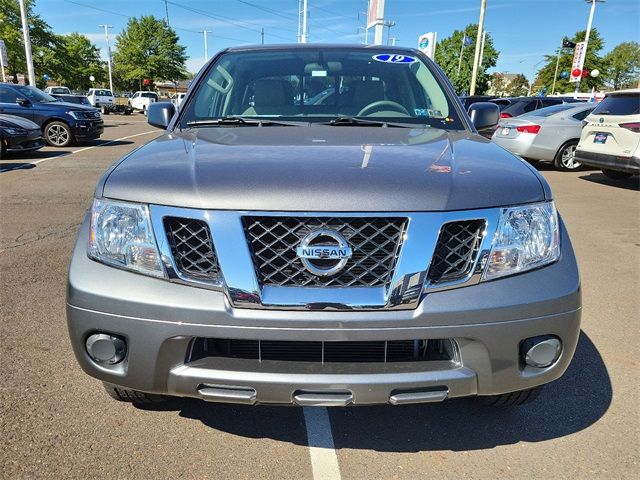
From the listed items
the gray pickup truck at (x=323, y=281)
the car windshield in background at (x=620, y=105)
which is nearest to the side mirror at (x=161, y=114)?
the gray pickup truck at (x=323, y=281)

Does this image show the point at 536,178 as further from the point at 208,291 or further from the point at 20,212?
the point at 20,212

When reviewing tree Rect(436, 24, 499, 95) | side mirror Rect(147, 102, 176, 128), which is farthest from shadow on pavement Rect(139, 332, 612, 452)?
tree Rect(436, 24, 499, 95)

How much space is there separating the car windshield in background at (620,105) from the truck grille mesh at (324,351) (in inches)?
342

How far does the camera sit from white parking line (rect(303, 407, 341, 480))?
6.97 feet

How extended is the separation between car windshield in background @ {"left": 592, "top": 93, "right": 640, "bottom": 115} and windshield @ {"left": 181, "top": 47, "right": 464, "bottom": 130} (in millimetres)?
7075

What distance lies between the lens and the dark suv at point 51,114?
13.4 m

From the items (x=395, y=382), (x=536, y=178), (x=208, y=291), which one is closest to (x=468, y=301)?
(x=395, y=382)

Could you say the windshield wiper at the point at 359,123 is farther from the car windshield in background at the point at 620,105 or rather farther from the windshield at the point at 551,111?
the windshield at the point at 551,111

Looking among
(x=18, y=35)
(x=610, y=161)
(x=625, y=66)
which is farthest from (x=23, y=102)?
(x=625, y=66)

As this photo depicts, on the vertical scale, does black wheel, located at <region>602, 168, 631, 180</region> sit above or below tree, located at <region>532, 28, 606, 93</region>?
below

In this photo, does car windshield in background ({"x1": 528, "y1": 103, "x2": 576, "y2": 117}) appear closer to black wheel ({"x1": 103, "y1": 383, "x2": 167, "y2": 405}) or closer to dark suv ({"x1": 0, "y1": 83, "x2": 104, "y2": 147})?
black wheel ({"x1": 103, "y1": 383, "x2": 167, "y2": 405})

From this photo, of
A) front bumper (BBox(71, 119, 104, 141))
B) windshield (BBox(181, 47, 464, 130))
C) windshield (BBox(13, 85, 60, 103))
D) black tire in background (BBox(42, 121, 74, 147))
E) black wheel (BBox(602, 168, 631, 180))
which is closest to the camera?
windshield (BBox(181, 47, 464, 130))

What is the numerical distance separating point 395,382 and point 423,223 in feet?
1.89

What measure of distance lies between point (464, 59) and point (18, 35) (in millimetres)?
52574
